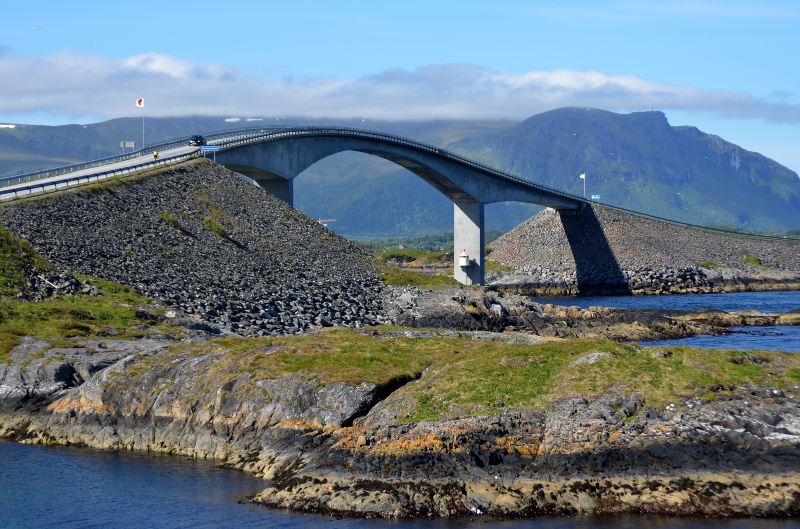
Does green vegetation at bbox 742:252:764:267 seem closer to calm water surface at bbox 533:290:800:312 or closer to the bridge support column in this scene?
calm water surface at bbox 533:290:800:312

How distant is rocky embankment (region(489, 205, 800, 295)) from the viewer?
6127 inches

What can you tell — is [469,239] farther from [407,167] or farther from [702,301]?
[702,301]

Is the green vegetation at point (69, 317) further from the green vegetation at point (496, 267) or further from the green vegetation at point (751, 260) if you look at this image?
the green vegetation at point (751, 260)

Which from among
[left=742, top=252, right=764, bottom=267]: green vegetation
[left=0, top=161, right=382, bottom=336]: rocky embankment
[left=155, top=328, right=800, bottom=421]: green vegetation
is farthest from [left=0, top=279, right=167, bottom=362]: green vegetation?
[left=742, top=252, right=764, bottom=267]: green vegetation

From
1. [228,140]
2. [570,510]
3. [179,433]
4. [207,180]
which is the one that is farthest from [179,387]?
[228,140]

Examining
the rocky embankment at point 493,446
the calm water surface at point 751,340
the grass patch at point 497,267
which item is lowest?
the grass patch at point 497,267

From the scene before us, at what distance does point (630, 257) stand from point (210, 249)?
284 feet

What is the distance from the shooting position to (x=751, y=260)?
169 metres

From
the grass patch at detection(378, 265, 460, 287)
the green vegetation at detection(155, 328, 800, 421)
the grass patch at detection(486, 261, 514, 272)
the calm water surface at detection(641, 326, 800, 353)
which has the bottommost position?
the grass patch at detection(486, 261, 514, 272)

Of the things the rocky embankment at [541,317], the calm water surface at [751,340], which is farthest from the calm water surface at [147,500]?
the calm water surface at [751,340]

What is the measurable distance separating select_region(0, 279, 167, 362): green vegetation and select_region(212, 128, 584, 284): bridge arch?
141 feet

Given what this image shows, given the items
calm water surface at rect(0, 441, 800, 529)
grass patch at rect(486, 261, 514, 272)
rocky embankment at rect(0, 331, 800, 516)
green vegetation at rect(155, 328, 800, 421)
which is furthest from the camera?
grass patch at rect(486, 261, 514, 272)

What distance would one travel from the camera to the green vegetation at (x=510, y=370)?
4094 centimetres

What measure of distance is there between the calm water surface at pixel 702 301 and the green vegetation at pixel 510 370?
69.6m
